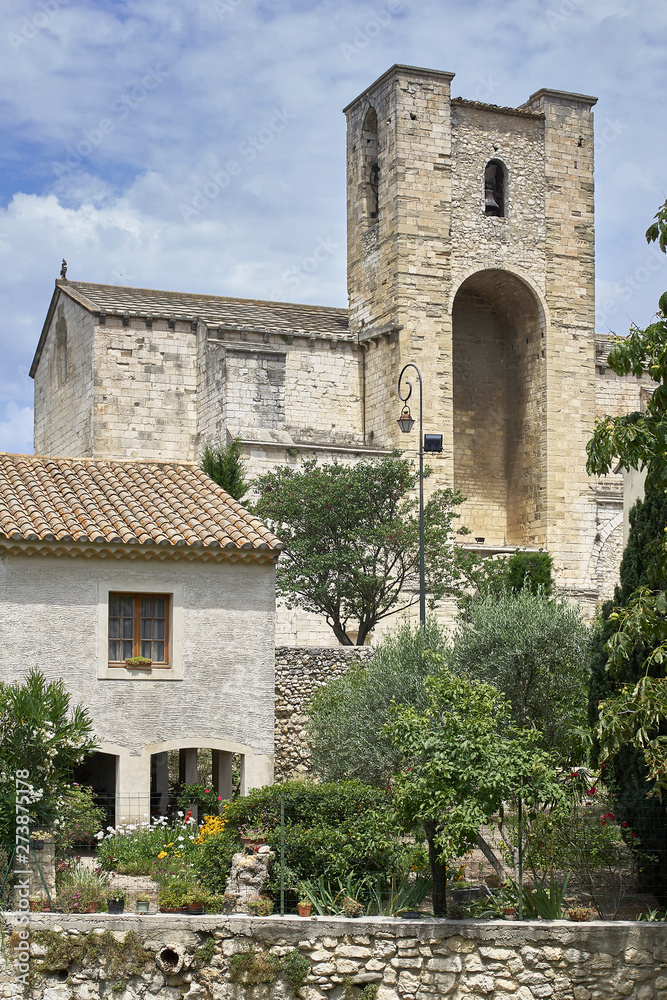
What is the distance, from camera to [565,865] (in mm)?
14312

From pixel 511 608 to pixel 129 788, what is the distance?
20.9ft

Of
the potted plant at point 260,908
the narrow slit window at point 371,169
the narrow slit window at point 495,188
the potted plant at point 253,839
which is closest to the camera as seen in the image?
the potted plant at point 260,908

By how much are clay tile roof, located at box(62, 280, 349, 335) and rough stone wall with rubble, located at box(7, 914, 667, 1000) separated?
2310 cm

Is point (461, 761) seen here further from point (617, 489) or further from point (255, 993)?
point (617, 489)

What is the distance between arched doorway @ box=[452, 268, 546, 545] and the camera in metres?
37.6

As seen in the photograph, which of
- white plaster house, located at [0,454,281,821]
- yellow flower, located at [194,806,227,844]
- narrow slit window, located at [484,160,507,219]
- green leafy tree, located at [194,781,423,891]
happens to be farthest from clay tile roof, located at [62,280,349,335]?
green leafy tree, located at [194,781,423,891]

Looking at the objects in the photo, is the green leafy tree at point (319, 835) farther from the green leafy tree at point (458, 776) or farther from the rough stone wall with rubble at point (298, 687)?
the rough stone wall with rubble at point (298, 687)

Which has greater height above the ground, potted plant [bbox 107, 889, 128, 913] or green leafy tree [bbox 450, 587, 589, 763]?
green leafy tree [bbox 450, 587, 589, 763]

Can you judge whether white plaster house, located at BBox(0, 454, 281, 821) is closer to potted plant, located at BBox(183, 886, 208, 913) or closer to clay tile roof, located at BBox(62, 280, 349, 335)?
potted plant, located at BBox(183, 886, 208, 913)

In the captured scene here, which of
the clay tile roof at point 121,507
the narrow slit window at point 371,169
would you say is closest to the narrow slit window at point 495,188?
the narrow slit window at point 371,169

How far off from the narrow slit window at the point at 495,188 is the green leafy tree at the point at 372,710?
19.6 m

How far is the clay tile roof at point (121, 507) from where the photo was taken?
1753 centimetres

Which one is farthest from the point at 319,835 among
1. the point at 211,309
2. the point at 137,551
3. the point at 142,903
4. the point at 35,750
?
the point at 211,309

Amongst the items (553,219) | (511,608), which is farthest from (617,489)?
(511,608)
